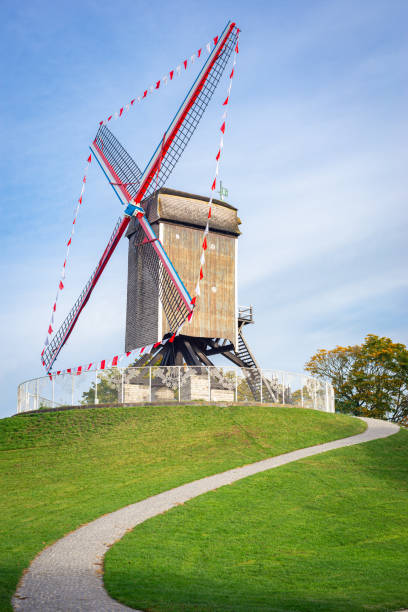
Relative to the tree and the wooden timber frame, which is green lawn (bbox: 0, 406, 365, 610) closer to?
the wooden timber frame

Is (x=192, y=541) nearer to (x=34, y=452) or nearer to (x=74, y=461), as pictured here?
(x=74, y=461)

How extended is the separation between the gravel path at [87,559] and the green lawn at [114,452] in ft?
1.58

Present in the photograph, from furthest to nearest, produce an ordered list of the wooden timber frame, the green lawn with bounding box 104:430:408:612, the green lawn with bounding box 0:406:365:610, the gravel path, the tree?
the tree → the wooden timber frame → the green lawn with bounding box 0:406:365:610 → the green lawn with bounding box 104:430:408:612 → the gravel path

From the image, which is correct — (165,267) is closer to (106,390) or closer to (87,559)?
(106,390)

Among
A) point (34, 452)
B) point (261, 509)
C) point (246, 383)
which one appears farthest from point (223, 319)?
point (261, 509)

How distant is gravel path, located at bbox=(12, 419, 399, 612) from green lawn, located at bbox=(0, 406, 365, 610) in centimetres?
48

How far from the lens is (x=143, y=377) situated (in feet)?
91.1

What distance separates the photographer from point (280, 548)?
12.8 m

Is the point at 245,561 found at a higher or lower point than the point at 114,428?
lower

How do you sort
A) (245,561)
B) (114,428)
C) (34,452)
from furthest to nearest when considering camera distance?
(114,428)
(34,452)
(245,561)

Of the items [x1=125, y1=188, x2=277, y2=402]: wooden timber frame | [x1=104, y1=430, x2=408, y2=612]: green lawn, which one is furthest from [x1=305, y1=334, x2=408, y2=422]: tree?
[x1=104, y1=430, x2=408, y2=612]: green lawn

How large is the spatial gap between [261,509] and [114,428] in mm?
10121

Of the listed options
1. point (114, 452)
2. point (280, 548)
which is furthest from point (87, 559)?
point (114, 452)

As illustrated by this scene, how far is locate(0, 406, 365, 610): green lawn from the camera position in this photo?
51.4 ft
